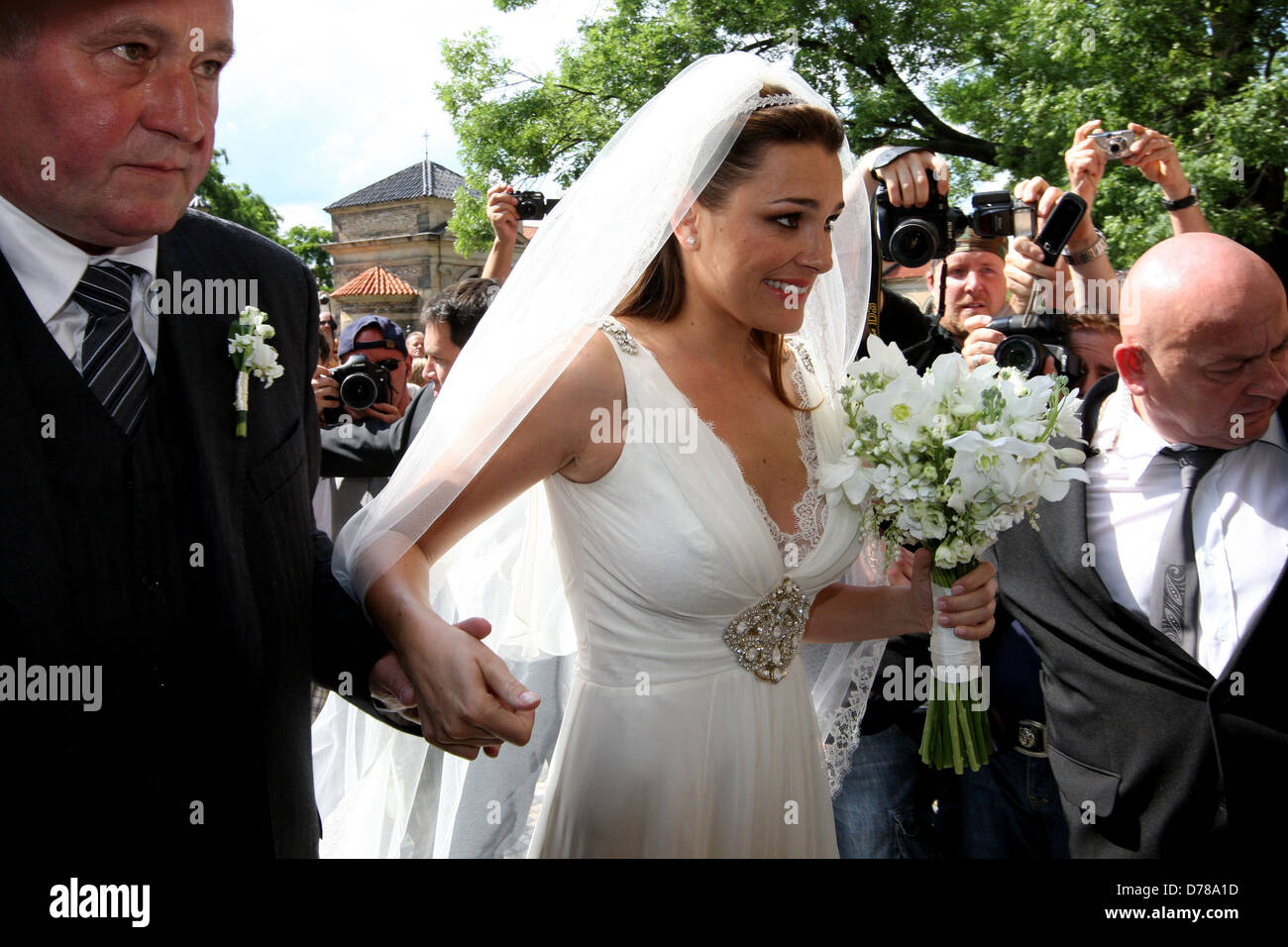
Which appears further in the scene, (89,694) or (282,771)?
(282,771)

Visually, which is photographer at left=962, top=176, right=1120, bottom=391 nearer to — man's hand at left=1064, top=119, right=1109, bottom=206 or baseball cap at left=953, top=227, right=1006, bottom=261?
man's hand at left=1064, top=119, right=1109, bottom=206

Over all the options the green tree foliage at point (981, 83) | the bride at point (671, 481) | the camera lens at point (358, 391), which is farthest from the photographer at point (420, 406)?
the green tree foliage at point (981, 83)

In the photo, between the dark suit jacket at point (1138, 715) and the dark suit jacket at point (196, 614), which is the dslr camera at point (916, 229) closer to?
the dark suit jacket at point (1138, 715)

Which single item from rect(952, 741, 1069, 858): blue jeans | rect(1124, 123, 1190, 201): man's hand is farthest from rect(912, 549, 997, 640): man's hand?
rect(1124, 123, 1190, 201): man's hand

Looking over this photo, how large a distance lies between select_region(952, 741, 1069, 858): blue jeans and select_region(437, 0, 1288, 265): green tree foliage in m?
5.78

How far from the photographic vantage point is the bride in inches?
84.0

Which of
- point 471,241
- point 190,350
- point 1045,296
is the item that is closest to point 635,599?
point 190,350

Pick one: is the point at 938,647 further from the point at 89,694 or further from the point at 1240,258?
the point at 89,694

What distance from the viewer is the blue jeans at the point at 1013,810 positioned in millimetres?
3023

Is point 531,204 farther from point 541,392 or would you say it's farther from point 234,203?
point 234,203

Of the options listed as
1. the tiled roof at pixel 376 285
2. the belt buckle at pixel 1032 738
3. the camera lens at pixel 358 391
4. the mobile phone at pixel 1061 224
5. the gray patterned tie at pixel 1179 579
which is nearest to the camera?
the gray patterned tie at pixel 1179 579

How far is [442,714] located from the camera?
1.72 m

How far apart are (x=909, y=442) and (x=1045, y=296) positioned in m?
1.68

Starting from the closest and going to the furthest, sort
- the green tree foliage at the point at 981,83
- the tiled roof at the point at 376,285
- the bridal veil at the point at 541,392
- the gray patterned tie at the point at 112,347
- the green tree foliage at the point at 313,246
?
the gray patterned tie at the point at 112,347, the bridal veil at the point at 541,392, the green tree foliage at the point at 981,83, the tiled roof at the point at 376,285, the green tree foliage at the point at 313,246
